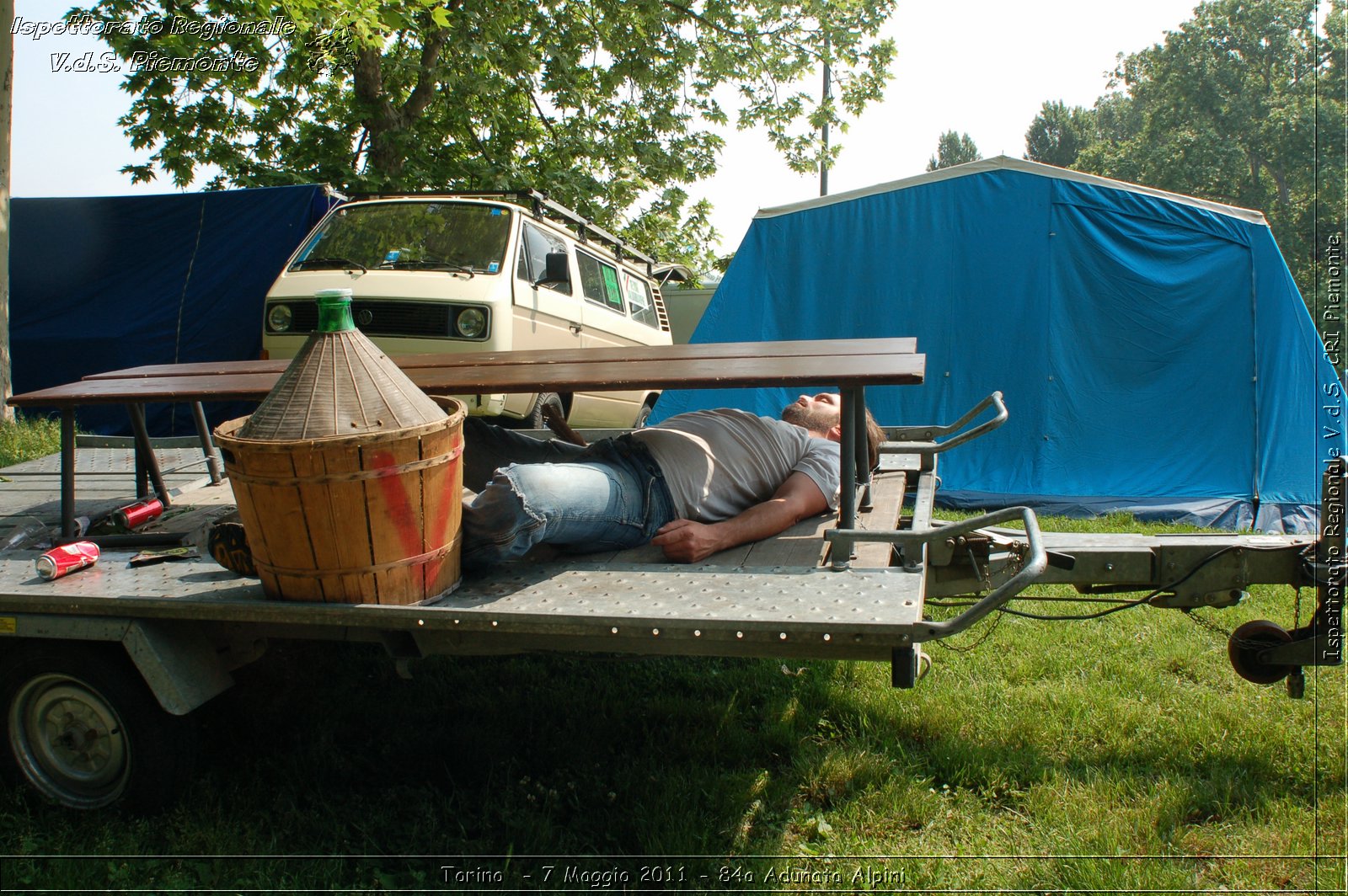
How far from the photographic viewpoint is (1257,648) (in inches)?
113

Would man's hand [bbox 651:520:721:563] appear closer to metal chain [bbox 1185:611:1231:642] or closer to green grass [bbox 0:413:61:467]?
metal chain [bbox 1185:611:1231:642]

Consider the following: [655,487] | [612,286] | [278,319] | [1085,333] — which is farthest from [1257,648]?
[612,286]

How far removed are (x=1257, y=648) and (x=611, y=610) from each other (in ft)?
6.68

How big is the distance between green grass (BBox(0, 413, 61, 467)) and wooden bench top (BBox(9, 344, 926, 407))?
5093 mm

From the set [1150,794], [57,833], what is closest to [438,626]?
[57,833]

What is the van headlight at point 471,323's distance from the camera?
272 inches

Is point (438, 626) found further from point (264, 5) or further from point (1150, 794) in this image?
point (264, 5)

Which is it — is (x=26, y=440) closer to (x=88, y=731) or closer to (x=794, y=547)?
(x=88, y=731)

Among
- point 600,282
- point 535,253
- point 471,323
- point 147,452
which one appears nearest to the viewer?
point 147,452

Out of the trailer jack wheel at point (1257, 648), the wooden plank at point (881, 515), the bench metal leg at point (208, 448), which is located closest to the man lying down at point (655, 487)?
the wooden plank at point (881, 515)

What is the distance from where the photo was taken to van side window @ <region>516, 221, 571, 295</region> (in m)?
7.60

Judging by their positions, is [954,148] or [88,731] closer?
[88,731]

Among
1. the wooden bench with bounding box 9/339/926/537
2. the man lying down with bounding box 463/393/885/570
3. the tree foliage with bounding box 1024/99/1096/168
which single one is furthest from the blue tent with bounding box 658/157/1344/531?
the tree foliage with bounding box 1024/99/1096/168

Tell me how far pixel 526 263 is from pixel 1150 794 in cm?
603
